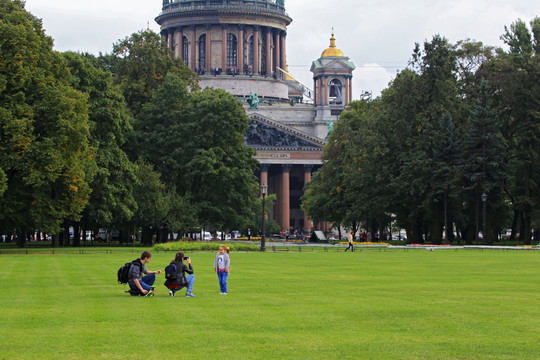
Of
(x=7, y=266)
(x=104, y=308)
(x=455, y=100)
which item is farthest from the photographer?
(x=455, y=100)

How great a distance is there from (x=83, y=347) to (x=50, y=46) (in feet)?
158

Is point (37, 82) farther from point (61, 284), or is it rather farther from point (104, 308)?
point (104, 308)

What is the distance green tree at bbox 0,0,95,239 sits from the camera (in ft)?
175

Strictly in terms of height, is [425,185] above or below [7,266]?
above

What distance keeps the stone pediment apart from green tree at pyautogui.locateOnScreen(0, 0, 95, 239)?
84.4 meters

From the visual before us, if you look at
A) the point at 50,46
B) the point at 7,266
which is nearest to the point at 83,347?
the point at 7,266

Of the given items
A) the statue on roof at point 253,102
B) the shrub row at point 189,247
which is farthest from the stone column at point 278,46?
the shrub row at point 189,247

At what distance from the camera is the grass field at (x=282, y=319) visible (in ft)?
49.8

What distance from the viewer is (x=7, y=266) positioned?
39781 mm

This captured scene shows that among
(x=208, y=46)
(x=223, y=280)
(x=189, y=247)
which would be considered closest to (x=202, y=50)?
(x=208, y=46)

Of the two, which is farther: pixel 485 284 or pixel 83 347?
pixel 485 284

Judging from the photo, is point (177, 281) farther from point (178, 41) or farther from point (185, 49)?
point (185, 49)

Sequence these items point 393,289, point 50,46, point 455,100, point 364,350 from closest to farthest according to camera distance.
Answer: point 364,350 → point 393,289 → point 50,46 → point 455,100

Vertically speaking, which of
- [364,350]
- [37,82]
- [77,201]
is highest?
[37,82]
